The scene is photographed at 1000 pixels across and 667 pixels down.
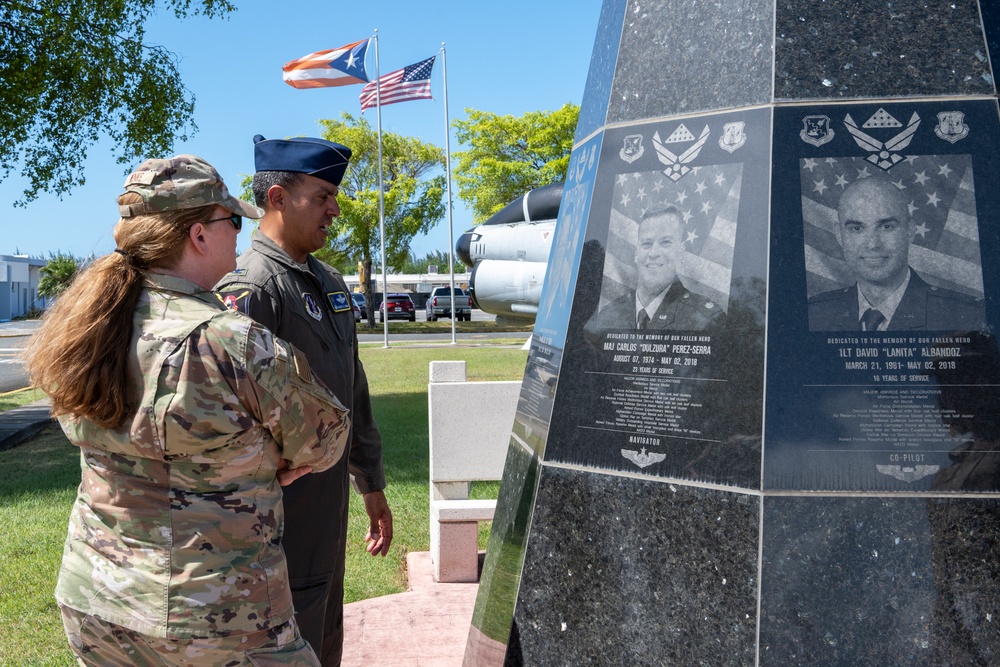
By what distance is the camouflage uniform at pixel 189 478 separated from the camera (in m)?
1.86

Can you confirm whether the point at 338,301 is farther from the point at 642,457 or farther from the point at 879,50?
the point at 879,50

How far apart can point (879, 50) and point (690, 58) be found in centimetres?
49

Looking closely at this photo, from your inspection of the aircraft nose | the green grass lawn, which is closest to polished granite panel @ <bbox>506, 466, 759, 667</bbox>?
the green grass lawn

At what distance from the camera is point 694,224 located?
8.10ft

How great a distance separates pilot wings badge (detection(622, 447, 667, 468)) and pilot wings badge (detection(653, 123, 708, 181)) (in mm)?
747

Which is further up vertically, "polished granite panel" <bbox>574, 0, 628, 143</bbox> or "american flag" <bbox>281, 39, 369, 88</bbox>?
"american flag" <bbox>281, 39, 369, 88</bbox>

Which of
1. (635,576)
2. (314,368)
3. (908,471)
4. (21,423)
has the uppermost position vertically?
(314,368)

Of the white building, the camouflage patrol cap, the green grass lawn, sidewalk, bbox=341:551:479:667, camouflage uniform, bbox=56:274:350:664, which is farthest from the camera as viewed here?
the white building

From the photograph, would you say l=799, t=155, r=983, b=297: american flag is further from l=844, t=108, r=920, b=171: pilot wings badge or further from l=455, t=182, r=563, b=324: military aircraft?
l=455, t=182, r=563, b=324: military aircraft

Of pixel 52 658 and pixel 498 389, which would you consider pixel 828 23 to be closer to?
pixel 498 389

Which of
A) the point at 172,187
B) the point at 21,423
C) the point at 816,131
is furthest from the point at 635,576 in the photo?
the point at 21,423

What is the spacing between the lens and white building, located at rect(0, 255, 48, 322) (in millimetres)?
58875

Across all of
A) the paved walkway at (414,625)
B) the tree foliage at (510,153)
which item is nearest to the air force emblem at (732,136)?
the paved walkway at (414,625)

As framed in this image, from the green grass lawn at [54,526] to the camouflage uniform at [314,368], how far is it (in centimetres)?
210
